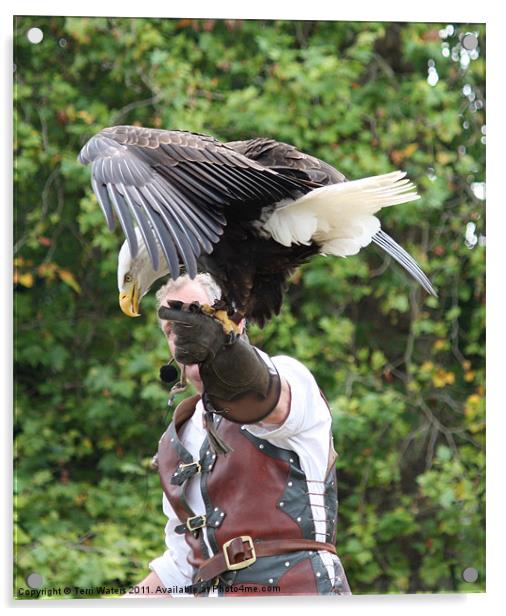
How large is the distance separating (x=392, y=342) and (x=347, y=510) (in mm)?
641

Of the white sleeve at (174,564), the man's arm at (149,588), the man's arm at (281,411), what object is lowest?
the man's arm at (149,588)

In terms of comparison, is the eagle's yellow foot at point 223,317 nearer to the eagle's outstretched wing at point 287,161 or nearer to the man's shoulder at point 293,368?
the man's shoulder at point 293,368

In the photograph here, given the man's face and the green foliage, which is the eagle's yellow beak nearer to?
the man's face

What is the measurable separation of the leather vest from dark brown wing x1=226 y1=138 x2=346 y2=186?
23.5 inches

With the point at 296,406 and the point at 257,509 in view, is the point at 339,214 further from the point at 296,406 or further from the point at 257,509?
the point at 257,509

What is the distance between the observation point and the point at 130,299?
9.12ft

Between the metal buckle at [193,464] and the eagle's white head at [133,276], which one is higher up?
the eagle's white head at [133,276]

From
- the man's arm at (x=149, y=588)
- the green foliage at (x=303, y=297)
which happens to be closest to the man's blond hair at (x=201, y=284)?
the man's arm at (x=149, y=588)

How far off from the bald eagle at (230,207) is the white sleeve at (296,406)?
185 mm

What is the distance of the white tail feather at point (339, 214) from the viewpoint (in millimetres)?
2465

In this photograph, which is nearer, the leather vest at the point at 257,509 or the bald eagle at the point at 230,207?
the bald eagle at the point at 230,207

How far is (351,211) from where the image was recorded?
8.41 feet

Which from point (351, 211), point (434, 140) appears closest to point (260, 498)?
point (351, 211)

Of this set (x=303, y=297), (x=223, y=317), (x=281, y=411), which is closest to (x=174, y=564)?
(x=281, y=411)
